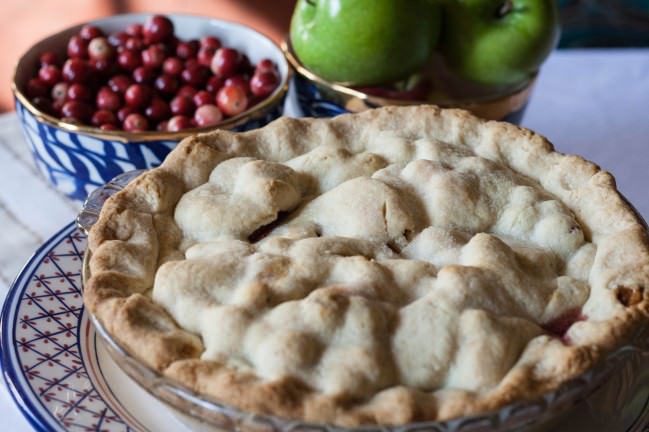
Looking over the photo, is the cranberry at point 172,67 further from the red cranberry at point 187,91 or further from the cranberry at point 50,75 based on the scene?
the cranberry at point 50,75

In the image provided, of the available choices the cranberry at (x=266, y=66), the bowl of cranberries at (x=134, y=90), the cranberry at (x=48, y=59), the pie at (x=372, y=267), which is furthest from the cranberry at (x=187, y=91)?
the pie at (x=372, y=267)

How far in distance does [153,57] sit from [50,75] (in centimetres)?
15

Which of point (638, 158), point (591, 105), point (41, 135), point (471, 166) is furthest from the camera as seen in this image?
point (591, 105)

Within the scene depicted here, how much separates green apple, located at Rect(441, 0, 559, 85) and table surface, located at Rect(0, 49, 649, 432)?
0.60 ft

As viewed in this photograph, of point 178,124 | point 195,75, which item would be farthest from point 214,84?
point 178,124

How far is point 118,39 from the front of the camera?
1.29 meters

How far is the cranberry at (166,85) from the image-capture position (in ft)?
3.99

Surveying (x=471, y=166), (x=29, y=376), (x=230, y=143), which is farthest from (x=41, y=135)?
(x=471, y=166)

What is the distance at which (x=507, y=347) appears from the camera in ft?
2.11

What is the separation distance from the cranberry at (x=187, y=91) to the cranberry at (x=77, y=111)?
14 centimetres

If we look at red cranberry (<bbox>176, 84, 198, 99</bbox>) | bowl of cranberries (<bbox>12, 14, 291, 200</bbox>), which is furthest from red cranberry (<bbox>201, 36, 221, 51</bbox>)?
red cranberry (<bbox>176, 84, 198, 99</bbox>)

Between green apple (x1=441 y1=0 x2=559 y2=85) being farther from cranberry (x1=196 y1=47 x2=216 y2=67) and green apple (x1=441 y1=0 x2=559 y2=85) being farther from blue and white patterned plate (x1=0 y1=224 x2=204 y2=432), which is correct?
blue and white patterned plate (x1=0 y1=224 x2=204 y2=432)

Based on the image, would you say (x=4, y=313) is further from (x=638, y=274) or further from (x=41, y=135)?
(x=638, y=274)

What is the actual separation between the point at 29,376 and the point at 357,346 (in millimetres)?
307
